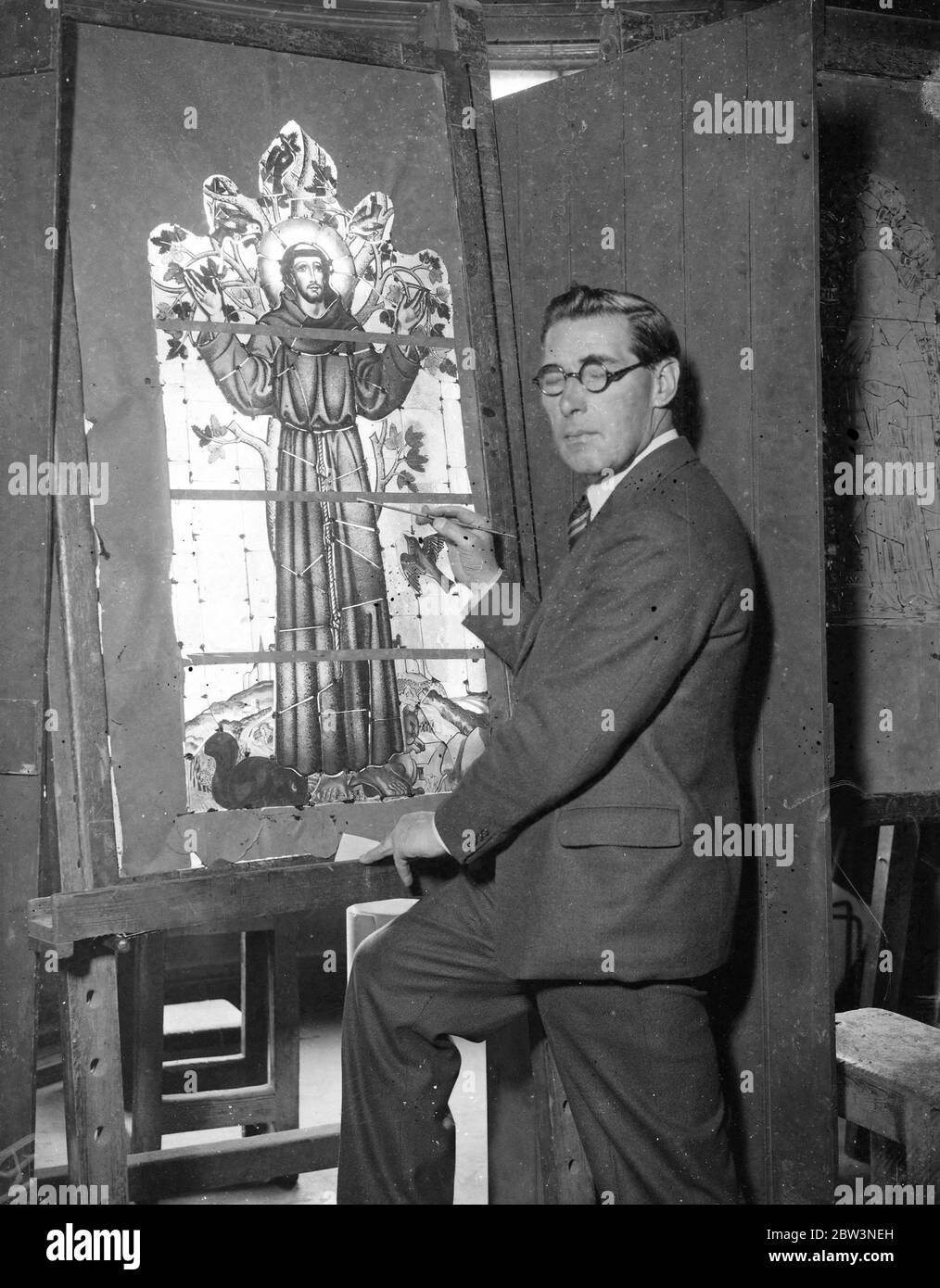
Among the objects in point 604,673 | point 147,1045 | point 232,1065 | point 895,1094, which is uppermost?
point 604,673

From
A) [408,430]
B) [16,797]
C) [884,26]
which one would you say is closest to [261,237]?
[408,430]

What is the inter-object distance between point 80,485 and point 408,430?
559mm

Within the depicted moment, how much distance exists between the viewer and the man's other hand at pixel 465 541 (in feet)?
6.91

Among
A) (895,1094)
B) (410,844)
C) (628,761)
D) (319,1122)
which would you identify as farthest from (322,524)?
(319,1122)

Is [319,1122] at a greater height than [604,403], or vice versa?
[604,403]

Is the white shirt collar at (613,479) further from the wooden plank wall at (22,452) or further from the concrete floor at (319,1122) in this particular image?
the concrete floor at (319,1122)

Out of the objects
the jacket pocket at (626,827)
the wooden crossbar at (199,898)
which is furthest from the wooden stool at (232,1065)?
the jacket pocket at (626,827)

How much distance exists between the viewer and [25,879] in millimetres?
1802

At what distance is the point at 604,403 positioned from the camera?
6.14ft

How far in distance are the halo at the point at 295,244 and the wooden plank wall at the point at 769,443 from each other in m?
0.53

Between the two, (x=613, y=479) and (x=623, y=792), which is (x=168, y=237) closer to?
(x=613, y=479)

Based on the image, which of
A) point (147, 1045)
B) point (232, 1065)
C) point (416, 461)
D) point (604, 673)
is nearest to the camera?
point (604, 673)

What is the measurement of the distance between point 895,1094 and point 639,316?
132 cm

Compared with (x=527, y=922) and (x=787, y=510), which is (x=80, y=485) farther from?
(x=787, y=510)
